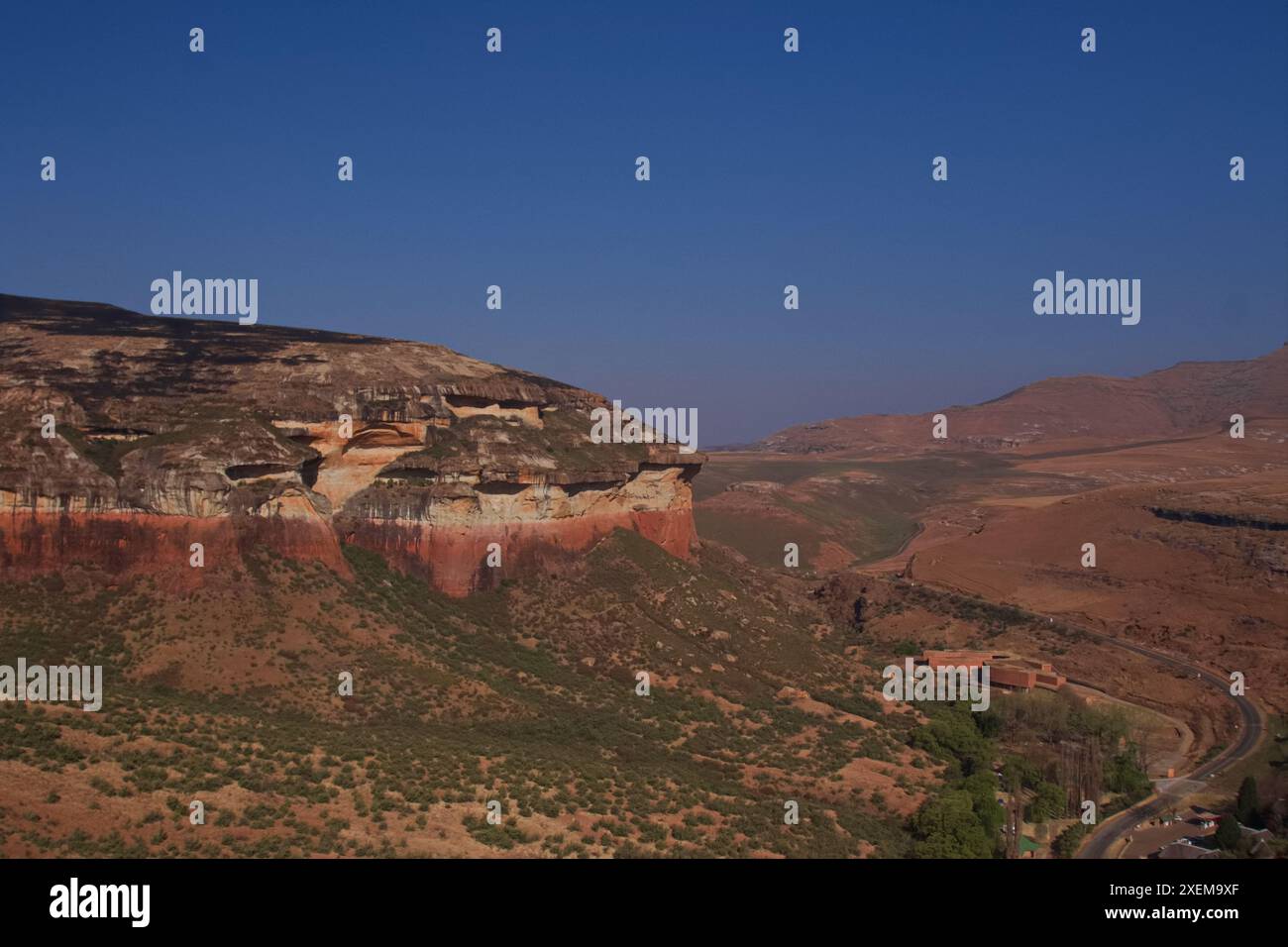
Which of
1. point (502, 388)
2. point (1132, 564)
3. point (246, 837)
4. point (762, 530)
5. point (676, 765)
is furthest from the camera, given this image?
point (762, 530)

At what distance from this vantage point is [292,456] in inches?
1574

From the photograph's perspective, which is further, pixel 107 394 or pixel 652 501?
pixel 652 501

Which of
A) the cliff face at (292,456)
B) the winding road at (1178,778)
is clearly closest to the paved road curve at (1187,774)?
the winding road at (1178,778)

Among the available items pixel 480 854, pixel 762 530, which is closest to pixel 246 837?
pixel 480 854

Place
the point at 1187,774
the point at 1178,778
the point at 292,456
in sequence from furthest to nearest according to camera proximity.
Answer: the point at 1187,774 → the point at 1178,778 → the point at 292,456

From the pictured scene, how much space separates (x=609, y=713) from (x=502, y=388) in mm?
Answer: 17141

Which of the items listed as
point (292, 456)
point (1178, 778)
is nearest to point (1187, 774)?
point (1178, 778)

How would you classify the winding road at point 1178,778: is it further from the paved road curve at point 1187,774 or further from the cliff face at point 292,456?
the cliff face at point 292,456

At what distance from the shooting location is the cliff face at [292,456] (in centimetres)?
3681

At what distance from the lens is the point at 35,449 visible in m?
36.6

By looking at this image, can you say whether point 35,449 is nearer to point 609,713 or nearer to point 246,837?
point 246,837

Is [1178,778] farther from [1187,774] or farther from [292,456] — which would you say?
[292,456]

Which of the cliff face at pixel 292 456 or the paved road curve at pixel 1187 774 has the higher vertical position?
the cliff face at pixel 292 456

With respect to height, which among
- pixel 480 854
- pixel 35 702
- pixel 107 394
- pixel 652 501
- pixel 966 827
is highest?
pixel 107 394
